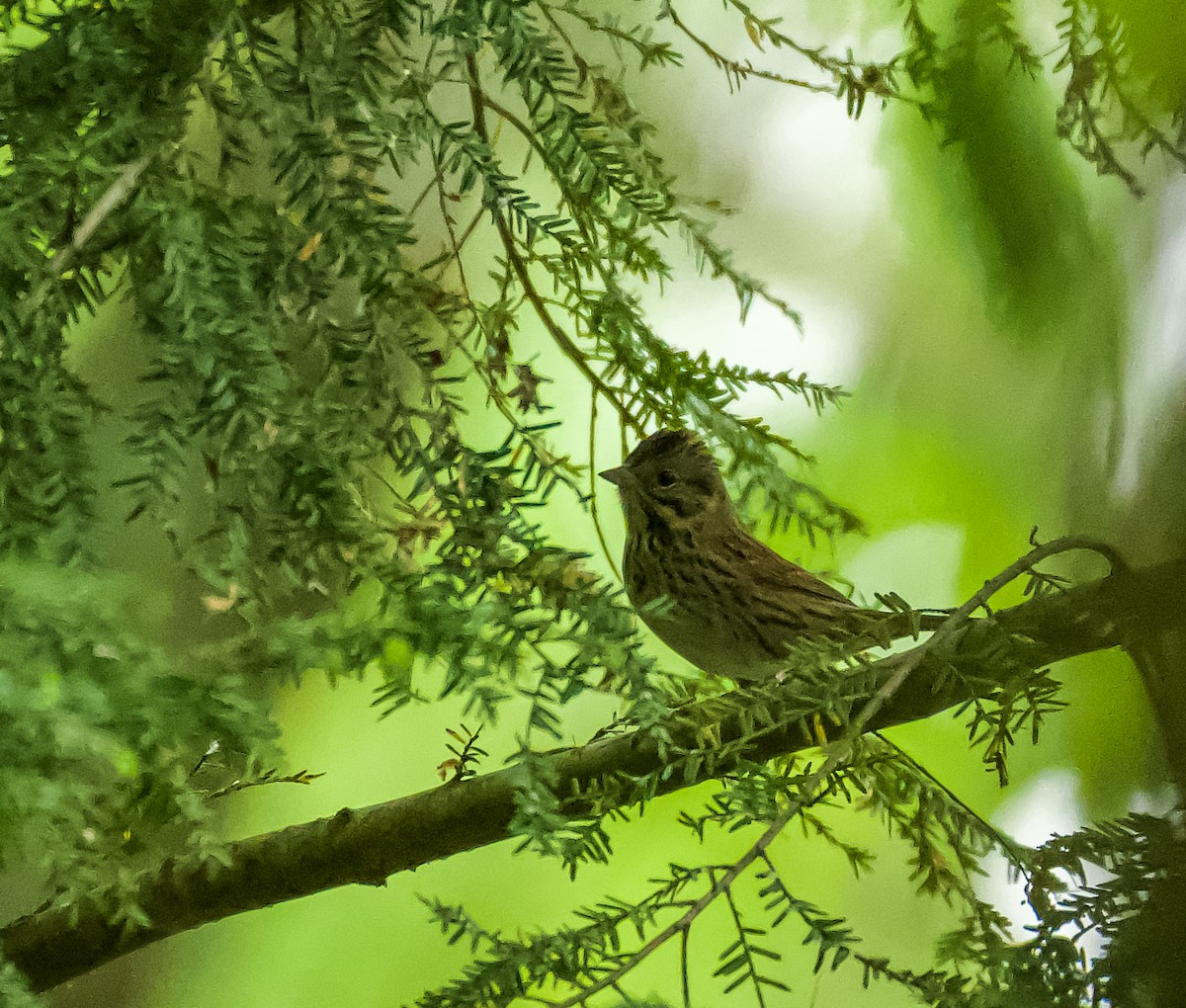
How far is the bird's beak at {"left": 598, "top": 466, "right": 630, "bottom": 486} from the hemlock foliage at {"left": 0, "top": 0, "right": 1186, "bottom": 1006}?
154 mm

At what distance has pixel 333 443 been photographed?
59 centimetres

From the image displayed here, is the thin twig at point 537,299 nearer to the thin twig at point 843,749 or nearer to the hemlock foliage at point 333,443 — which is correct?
the hemlock foliage at point 333,443

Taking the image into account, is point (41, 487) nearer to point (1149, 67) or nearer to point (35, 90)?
point (35, 90)

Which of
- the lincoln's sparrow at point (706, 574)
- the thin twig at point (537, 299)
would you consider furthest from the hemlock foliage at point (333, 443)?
the lincoln's sparrow at point (706, 574)

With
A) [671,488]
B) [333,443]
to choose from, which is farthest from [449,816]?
[671,488]

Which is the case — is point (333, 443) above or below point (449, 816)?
above

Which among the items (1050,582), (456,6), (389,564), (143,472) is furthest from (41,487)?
(1050,582)

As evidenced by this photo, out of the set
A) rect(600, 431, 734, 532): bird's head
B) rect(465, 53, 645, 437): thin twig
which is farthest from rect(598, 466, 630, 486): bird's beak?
rect(465, 53, 645, 437): thin twig

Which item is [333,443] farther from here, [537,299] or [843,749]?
[843,749]

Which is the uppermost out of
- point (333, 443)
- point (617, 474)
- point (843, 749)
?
point (617, 474)

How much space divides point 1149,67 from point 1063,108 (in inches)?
3.1

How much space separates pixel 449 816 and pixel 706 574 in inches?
13.3

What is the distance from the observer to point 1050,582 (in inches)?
25.6

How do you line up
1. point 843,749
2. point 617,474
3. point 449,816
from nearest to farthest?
point 843,749 → point 449,816 → point 617,474
